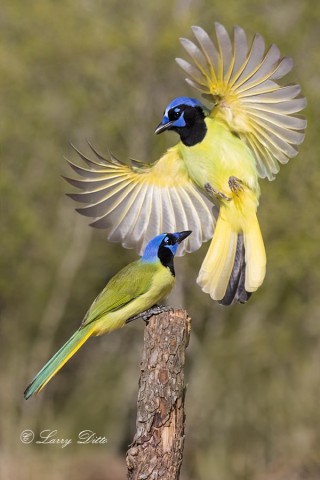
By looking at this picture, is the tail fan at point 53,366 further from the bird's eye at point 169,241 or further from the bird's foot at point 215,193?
the bird's foot at point 215,193

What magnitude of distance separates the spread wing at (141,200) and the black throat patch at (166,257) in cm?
99

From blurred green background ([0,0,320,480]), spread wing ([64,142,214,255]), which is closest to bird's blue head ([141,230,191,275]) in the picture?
spread wing ([64,142,214,255])

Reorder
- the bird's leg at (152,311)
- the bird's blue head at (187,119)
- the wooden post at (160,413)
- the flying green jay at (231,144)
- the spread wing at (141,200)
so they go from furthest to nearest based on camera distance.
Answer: the spread wing at (141,200) → the bird's blue head at (187,119) → the flying green jay at (231,144) → the bird's leg at (152,311) → the wooden post at (160,413)

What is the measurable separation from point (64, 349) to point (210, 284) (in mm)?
1307

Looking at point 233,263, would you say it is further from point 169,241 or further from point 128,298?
point 128,298

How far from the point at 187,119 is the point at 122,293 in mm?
1358

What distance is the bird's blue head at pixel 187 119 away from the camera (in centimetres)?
693

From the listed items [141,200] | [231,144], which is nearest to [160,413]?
[231,144]

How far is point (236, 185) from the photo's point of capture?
691cm

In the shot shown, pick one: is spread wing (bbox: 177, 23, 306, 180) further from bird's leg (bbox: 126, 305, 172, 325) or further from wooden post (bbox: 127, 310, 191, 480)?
wooden post (bbox: 127, 310, 191, 480)

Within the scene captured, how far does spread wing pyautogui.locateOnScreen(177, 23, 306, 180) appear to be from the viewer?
634cm

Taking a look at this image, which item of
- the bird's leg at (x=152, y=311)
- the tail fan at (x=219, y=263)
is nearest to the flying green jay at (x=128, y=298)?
the bird's leg at (x=152, y=311)

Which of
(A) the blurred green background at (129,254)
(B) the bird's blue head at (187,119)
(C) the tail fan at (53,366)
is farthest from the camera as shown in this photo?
(A) the blurred green background at (129,254)

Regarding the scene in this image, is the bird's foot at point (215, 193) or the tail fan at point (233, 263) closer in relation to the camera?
the tail fan at point (233, 263)
